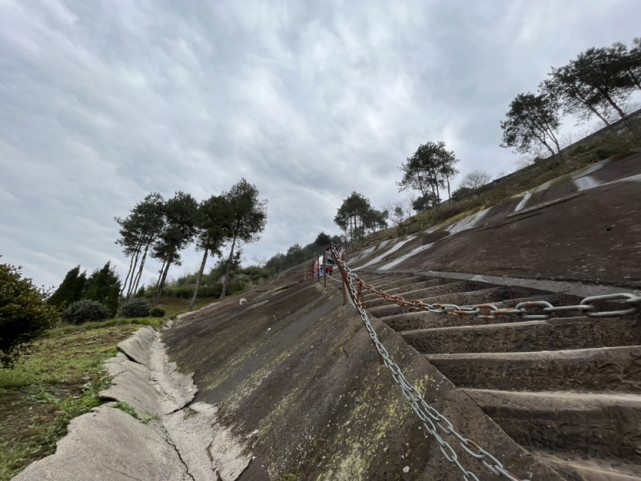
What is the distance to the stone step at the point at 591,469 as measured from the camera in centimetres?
106

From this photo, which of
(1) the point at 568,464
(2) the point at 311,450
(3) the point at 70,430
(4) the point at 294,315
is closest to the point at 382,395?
(2) the point at 311,450

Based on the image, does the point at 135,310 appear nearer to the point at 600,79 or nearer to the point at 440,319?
the point at 440,319

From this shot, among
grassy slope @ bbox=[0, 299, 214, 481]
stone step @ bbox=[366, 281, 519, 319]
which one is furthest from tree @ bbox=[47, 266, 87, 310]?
stone step @ bbox=[366, 281, 519, 319]

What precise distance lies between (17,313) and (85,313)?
1493 centimetres

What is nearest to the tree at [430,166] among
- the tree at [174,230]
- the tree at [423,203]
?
the tree at [423,203]

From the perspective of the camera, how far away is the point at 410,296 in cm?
437

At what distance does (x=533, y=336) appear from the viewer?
2.15 m

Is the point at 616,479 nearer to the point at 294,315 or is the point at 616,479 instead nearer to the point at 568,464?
the point at 568,464

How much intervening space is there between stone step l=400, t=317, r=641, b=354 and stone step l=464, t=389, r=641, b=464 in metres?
0.59

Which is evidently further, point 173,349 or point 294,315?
point 173,349

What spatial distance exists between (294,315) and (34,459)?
459 centimetres

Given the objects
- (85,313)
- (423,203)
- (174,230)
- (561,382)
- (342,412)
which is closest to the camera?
(561,382)

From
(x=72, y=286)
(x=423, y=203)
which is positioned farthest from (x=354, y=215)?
(x=72, y=286)

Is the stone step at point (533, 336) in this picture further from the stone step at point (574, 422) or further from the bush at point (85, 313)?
the bush at point (85, 313)
